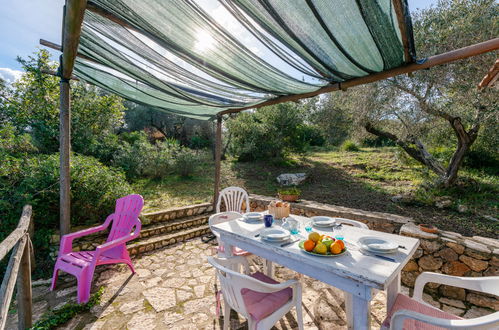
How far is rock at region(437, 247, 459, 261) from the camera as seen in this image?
2424mm

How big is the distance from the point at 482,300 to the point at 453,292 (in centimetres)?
21

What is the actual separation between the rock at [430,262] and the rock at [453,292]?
0.65 feet

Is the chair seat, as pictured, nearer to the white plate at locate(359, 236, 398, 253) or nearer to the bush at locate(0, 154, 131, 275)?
the bush at locate(0, 154, 131, 275)

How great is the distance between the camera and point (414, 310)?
4.84ft

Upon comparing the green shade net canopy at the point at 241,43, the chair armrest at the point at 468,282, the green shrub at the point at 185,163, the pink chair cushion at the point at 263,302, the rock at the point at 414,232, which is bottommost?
the pink chair cushion at the point at 263,302

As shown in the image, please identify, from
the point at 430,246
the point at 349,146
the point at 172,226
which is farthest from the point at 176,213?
the point at 349,146

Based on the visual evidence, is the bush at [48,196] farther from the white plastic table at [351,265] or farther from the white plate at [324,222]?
the white plate at [324,222]

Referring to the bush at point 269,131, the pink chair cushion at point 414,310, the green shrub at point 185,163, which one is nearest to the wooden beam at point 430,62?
the pink chair cushion at point 414,310

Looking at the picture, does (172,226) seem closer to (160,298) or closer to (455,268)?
(160,298)

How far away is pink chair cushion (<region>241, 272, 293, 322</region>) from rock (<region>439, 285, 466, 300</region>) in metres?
1.88

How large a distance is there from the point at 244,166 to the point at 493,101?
20.6 feet

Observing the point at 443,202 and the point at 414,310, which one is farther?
the point at 443,202

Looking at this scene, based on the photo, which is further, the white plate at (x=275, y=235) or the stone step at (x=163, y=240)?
the stone step at (x=163, y=240)

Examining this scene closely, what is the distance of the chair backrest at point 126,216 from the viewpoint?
286 centimetres
